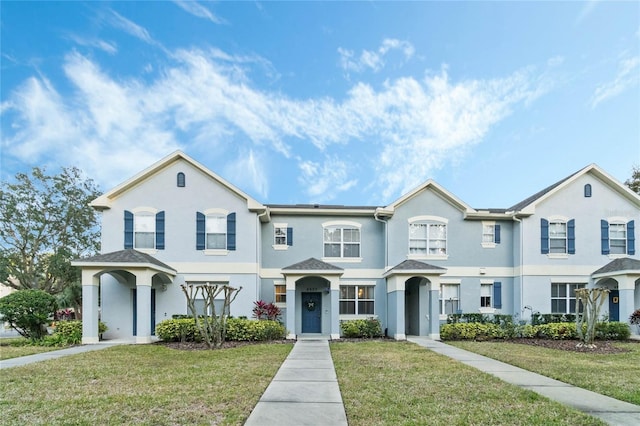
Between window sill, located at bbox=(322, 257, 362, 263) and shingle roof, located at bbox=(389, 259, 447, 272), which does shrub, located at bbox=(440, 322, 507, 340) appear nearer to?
shingle roof, located at bbox=(389, 259, 447, 272)

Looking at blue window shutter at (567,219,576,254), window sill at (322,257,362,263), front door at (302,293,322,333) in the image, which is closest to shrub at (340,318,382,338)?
front door at (302,293,322,333)

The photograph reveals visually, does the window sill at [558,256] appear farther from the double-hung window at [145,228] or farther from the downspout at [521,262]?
the double-hung window at [145,228]

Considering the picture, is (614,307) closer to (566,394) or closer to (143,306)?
Answer: (566,394)

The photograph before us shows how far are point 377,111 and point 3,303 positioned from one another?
1796 cm

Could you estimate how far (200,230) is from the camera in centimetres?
1889

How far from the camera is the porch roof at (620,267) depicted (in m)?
18.8

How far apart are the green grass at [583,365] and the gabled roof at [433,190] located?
661 centimetres

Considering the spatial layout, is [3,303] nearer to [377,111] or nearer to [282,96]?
[282,96]

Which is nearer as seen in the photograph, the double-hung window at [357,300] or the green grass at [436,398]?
the green grass at [436,398]

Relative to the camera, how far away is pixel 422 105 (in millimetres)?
20375

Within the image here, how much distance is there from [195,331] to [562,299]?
1698 centimetres

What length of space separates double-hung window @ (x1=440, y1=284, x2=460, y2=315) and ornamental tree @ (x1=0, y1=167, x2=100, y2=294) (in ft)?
76.9

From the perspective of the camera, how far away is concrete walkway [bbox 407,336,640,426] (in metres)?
6.45

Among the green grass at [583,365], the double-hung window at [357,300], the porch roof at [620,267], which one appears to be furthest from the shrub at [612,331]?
the double-hung window at [357,300]
